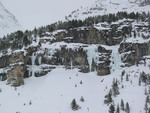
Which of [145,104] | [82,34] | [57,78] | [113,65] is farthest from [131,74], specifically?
[82,34]

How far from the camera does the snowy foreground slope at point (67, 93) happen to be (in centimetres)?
3170

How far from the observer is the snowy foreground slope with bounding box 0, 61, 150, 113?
3170 centimetres

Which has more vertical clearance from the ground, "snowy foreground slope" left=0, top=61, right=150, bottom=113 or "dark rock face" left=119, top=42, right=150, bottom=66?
"dark rock face" left=119, top=42, right=150, bottom=66

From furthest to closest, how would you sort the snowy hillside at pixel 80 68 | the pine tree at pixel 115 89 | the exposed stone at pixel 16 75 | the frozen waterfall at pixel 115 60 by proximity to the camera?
the frozen waterfall at pixel 115 60 → the exposed stone at pixel 16 75 → the pine tree at pixel 115 89 → the snowy hillside at pixel 80 68

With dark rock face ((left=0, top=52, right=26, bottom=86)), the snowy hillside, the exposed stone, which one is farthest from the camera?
dark rock face ((left=0, top=52, right=26, bottom=86))

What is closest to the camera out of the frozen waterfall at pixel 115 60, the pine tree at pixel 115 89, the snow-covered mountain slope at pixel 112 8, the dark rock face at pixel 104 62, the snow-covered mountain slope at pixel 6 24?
the pine tree at pixel 115 89


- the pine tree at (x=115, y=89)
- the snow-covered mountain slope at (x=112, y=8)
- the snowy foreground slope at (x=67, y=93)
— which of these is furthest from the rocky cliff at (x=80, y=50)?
the snow-covered mountain slope at (x=112, y=8)

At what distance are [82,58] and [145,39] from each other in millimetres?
14647

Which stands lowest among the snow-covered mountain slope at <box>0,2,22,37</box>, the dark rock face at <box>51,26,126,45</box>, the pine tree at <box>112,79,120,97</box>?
the pine tree at <box>112,79,120,97</box>

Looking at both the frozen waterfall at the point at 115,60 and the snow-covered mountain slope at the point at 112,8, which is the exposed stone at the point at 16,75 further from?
the snow-covered mountain slope at the point at 112,8

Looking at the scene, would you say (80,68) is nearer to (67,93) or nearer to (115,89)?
(67,93)

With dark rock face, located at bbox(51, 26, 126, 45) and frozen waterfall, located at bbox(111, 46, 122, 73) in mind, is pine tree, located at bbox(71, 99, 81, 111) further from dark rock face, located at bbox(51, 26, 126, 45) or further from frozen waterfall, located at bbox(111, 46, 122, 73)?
dark rock face, located at bbox(51, 26, 126, 45)

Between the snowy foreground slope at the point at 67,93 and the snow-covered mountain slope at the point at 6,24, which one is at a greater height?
the snow-covered mountain slope at the point at 6,24

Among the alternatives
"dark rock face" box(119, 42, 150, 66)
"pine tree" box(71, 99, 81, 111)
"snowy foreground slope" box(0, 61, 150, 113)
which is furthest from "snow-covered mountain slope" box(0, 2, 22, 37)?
"pine tree" box(71, 99, 81, 111)
